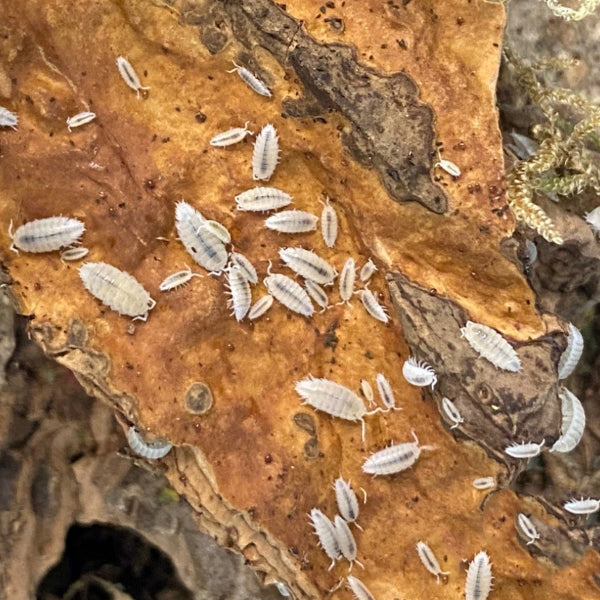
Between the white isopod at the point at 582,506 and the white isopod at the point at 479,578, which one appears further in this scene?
the white isopod at the point at 582,506

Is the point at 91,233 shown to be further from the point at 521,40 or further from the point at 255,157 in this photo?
the point at 521,40

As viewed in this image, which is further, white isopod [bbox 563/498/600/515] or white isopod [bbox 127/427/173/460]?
white isopod [bbox 563/498/600/515]

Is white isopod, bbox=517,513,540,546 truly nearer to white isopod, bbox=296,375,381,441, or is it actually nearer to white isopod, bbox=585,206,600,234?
white isopod, bbox=296,375,381,441

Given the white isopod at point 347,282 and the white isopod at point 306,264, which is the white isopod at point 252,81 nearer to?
the white isopod at point 306,264

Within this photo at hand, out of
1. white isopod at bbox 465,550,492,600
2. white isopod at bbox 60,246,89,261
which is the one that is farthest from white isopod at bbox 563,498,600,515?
white isopod at bbox 60,246,89,261

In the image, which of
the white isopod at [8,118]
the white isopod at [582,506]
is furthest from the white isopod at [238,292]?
the white isopod at [582,506]

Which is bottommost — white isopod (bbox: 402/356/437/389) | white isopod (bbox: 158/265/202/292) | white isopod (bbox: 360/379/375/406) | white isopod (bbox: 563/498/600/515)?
white isopod (bbox: 563/498/600/515)

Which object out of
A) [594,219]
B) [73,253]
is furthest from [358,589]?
[594,219]
